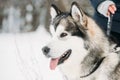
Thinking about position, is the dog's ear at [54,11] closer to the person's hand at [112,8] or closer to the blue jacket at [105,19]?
the blue jacket at [105,19]

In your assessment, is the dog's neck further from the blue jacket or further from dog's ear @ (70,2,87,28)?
the blue jacket

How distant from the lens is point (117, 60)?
15.7 ft

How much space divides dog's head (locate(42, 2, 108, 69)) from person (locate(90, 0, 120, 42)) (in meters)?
0.20

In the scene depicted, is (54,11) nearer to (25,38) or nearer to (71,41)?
(71,41)

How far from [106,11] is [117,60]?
1.66 feet

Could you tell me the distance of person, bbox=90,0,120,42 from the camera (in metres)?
4.84

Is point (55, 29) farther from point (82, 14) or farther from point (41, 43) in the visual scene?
point (41, 43)

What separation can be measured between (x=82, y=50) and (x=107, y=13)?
459mm

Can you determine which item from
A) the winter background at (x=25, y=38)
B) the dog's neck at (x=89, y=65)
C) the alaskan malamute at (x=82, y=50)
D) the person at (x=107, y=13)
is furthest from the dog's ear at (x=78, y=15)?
the winter background at (x=25, y=38)

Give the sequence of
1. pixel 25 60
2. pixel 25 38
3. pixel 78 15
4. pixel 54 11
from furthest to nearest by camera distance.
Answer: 1. pixel 25 38
2. pixel 25 60
3. pixel 54 11
4. pixel 78 15

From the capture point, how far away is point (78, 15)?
4.79m

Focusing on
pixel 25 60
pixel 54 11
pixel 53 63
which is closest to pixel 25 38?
pixel 25 60

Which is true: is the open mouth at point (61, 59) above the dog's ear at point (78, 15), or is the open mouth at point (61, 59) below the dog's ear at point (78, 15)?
below

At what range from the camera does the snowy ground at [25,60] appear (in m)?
7.17
